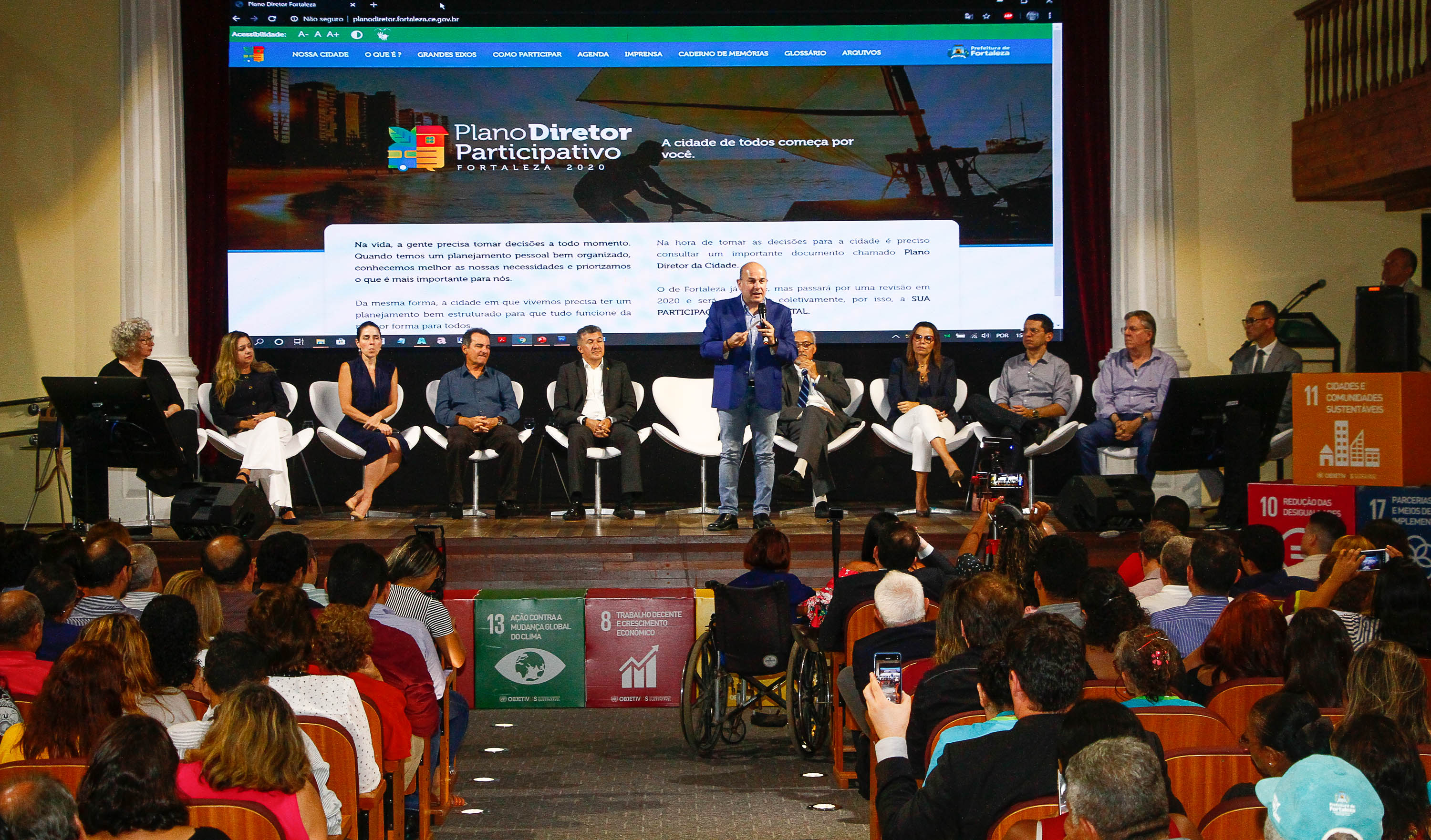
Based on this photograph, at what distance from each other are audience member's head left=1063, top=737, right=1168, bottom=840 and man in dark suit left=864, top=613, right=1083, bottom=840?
374 mm

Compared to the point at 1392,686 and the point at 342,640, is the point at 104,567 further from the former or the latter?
the point at 1392,686

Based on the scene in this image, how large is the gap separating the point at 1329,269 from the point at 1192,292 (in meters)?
0.88

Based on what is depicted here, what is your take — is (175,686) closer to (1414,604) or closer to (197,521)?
(1414,604)

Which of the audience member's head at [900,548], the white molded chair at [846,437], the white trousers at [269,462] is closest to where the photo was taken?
the audience member's head at [900,548]

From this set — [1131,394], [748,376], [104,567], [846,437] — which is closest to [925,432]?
[846,437]

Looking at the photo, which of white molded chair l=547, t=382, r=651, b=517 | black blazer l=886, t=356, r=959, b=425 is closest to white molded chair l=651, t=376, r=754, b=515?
white molded chair l=547, t=382, r=651, b=517

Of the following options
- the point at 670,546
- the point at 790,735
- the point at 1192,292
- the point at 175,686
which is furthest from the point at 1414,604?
the point at 1192,292

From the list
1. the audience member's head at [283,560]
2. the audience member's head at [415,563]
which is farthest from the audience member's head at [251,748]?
the audience member's head at [283,560]

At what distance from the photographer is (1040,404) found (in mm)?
7723

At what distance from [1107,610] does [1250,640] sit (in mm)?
342

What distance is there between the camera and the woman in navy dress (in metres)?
7.53

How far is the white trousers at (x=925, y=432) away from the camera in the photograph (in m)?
7.64

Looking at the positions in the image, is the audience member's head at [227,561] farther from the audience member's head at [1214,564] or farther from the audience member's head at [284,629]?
the audience member's head at [1214,564]

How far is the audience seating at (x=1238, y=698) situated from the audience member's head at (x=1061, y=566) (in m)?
0.88
